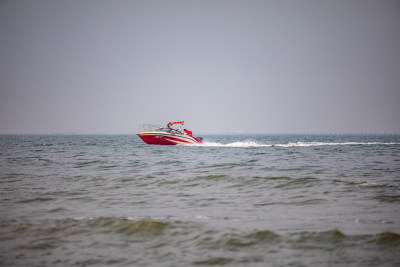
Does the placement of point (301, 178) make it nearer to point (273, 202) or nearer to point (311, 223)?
point (273, 202)

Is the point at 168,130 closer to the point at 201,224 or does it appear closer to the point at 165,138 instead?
the point at 165,138

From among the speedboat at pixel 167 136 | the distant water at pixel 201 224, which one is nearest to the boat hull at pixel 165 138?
the speedboat at pixel 167 136

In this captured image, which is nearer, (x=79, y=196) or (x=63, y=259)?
(x=63, y=259)

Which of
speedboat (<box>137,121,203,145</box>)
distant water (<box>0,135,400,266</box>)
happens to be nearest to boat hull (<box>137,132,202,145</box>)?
speedboat (<box>137,121,203,145</box>)

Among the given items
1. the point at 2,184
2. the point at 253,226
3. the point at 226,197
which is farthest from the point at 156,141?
the point at 253,226

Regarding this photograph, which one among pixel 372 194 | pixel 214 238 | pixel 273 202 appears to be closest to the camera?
pixel 214 238

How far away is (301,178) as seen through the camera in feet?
50.9

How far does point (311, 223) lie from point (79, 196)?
337 inches

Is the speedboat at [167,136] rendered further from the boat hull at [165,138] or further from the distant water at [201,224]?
the distant water at [201,224]

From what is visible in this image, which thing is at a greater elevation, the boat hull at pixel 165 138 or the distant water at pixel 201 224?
the boat hull at pixel 165 138

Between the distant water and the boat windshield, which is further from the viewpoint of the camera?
the boat windshield

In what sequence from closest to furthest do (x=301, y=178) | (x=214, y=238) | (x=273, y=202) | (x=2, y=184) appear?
1. (x=214, y=238)
2. (x=273, y=202)
3. (x=2, y=184)
4. (x=301, y=178)

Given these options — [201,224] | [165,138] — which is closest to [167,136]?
[165,138]

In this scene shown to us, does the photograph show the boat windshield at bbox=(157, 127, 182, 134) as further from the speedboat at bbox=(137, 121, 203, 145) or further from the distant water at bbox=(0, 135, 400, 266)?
the distant water at bbox=(0, 135, 400, 266)
